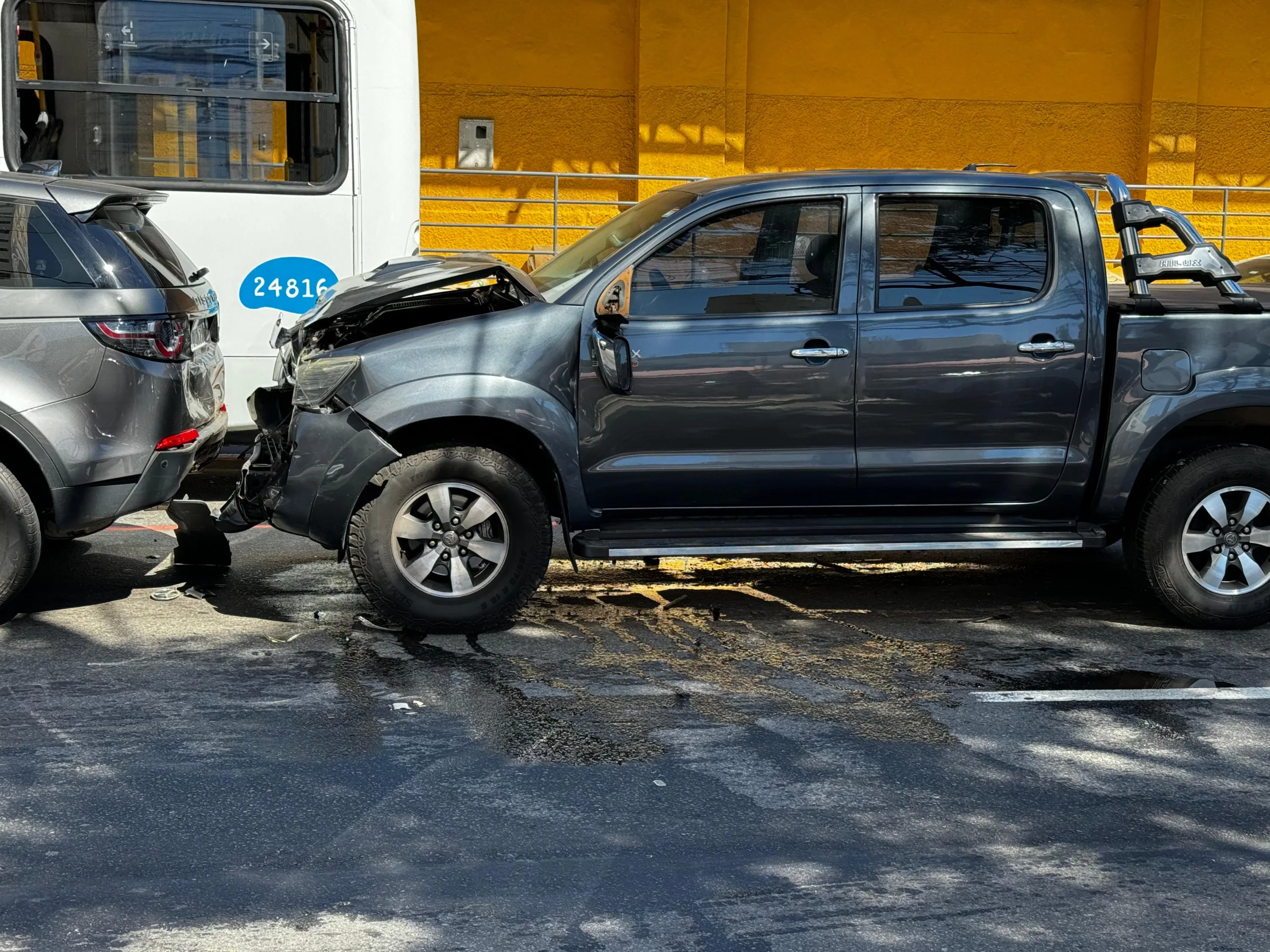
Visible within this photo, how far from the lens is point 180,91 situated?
862cm

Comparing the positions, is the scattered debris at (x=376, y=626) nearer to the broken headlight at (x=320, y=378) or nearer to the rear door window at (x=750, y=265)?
the broken headlight at (x=320, y=378)

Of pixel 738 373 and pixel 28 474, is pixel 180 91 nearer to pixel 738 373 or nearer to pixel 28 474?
pixel 28 474

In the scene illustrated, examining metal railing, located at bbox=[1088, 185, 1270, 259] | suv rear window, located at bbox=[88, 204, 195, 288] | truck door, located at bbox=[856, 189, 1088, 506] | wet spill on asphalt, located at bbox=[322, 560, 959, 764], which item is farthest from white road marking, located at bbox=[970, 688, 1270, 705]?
metal railing, located at bbox=[1088, 185, 1270, 259]

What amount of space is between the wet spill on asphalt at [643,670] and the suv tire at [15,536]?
138 centimetres

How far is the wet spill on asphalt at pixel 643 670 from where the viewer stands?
5.34 meters

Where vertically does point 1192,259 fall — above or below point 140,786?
above

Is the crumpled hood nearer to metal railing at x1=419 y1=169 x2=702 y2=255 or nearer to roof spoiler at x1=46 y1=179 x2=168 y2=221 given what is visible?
roof spoiler at x1=46 y1=179 x2=168 y2=221

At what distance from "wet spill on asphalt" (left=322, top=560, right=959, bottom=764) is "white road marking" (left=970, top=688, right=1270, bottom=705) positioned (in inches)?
11.2

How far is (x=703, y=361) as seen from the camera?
6.27 meters

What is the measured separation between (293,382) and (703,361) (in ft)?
5.76

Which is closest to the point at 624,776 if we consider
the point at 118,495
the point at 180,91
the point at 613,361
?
the point at 613,361

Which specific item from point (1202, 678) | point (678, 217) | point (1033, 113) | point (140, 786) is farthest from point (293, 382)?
point (1033, 113)

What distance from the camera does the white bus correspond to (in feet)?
28.0

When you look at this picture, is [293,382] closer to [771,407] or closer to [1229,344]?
[771,407]
